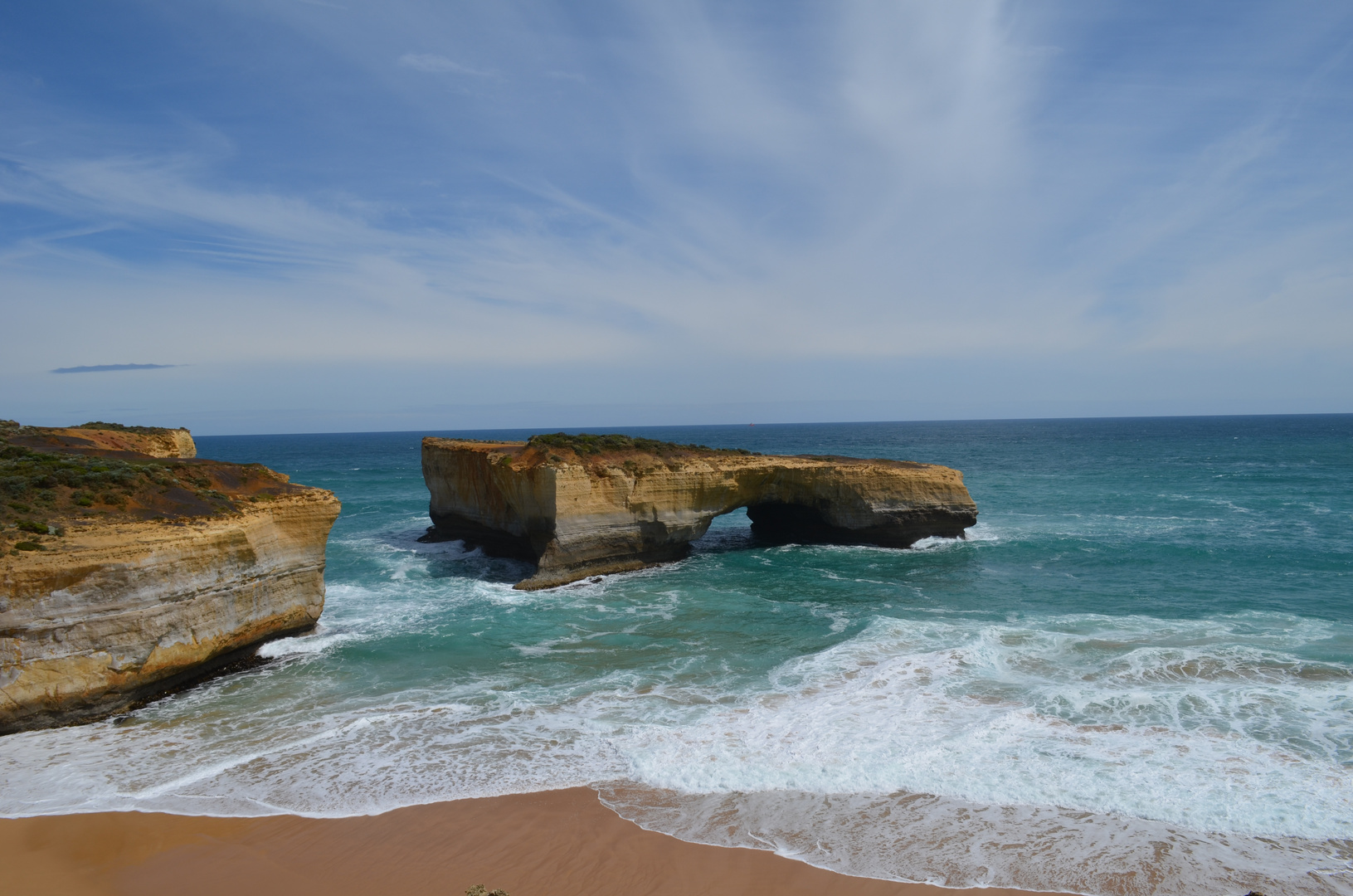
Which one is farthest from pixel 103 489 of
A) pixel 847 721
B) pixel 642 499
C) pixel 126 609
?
pixel 847 721

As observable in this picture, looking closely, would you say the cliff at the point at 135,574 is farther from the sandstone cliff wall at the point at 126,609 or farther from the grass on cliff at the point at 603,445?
the grass on cliff at the point at 603,445

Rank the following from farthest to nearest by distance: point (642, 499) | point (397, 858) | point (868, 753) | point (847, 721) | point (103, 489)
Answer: point (642, 499)
point (103, 489)
point (847, 721)
point (868, 753)
point (397, 858)

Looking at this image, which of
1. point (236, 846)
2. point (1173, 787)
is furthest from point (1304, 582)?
point (236, 846)

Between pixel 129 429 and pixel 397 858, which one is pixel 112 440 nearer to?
pixel 129 429

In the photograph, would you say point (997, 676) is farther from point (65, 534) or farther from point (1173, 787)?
point (65, 534)

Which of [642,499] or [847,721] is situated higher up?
[642,499]
